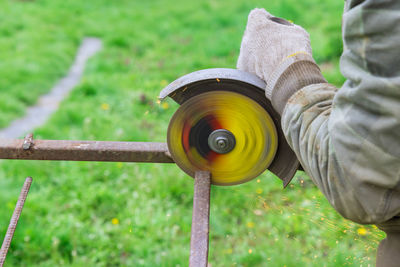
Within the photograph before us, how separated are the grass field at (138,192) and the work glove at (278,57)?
1.30 meters

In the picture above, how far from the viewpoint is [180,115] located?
1.53m

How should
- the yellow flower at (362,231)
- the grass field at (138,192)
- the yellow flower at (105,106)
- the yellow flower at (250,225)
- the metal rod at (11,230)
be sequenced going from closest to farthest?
1. the metal rod at (11,230)
2. the yellow flower at (362,231)
3. the grass field at (138,192)
4. the yellow flower at (250,225)
5. the yellow flower at (105,106)

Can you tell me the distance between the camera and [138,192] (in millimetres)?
3473

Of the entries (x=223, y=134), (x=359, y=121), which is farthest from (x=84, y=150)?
(x=359, y=121)

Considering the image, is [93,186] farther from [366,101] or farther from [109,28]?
[109,28]

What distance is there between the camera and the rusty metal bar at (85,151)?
1.70 meters

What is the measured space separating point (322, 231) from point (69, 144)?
76.4 inches

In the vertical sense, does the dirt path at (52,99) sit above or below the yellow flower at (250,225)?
above

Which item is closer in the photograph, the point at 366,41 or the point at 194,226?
the point at 366,41

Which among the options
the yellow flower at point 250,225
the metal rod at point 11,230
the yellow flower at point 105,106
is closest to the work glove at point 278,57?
the metal rod at point 11,230

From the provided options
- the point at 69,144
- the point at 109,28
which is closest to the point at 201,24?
the point at 109,28

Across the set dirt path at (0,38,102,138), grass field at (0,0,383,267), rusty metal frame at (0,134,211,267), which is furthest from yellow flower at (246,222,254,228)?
dirt path at (0,38,102,138)

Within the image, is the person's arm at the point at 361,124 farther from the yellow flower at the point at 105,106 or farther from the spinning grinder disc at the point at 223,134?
the yellow flower at the point at 105,106

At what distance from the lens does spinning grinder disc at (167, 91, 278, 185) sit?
4.95 ft
